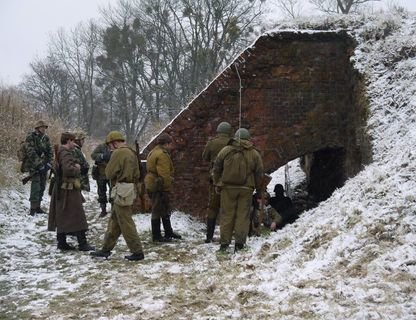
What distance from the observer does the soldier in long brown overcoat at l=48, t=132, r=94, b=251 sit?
295 inches

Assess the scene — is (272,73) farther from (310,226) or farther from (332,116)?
(310,226)

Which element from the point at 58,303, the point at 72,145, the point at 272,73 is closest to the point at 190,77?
the point at 272,73

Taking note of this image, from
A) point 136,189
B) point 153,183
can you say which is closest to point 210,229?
point 153,183

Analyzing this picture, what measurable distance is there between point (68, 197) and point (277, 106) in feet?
14.5

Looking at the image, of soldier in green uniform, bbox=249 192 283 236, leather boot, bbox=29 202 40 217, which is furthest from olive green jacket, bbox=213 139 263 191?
leather boot, bbox=29 202 40 217

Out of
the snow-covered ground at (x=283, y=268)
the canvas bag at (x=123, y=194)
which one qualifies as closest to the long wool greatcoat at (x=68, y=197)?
the snow-covered ground at (x=283, y=268)

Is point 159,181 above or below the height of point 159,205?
above

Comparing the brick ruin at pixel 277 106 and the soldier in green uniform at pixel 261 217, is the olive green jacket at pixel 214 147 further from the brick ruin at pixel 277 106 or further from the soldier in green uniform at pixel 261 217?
the brick ruin at pixel 277 106

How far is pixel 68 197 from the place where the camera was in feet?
24.8

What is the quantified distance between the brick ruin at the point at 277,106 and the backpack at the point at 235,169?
2.73 meters

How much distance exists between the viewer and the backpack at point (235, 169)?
716 cm

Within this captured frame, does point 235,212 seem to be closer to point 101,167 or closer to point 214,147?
point 214,147

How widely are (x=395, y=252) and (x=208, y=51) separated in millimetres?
32733

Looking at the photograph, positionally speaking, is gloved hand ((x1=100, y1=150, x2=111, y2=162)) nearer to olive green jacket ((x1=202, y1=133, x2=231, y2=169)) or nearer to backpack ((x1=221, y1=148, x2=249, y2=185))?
olive green jacket ((x1=202, y1=133, x2=231, y2=169))
